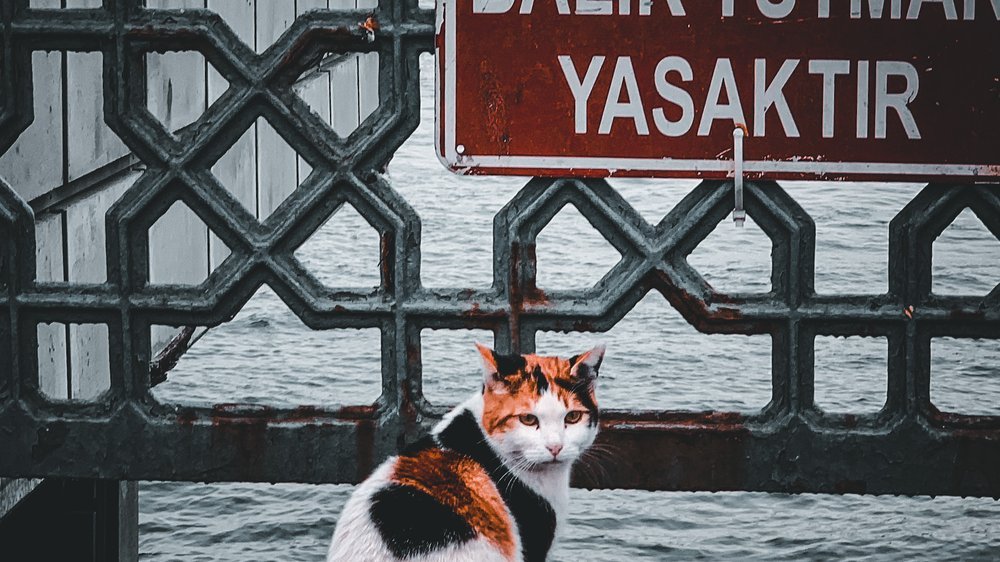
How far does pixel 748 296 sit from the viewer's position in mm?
3660

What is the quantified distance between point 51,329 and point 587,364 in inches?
71.1

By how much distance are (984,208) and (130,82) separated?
78.7 inches

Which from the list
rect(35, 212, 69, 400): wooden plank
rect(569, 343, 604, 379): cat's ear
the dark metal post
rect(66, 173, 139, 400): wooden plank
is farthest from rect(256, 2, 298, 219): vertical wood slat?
rect(569, 343, 604, 379): cat's ear

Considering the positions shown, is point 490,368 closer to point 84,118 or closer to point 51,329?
point 51,329

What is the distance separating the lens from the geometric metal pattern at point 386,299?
11.8 ft

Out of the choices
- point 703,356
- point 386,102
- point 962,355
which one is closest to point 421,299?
point 386,102

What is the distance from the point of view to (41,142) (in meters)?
4.59

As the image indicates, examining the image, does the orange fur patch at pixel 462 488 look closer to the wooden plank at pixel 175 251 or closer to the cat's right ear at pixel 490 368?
the cat's right ear at pixel 490 368

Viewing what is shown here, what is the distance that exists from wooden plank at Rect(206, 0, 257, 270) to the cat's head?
3480mm

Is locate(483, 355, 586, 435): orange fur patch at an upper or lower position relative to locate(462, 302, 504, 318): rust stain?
lower

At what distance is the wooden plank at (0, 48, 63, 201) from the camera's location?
4.35m

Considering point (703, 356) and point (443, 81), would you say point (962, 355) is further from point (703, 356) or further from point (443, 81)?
point (443, 81)

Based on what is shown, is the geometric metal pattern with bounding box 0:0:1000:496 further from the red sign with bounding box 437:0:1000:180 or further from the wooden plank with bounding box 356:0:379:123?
the wooden plank with bounding box 356:0:379:123

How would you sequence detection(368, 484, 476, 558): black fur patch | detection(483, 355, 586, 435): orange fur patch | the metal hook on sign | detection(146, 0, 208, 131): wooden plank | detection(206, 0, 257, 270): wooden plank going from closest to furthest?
detection(368, 484, 476, 558): black fur patch, the metal hook on sign, detection(483, 355, 586, 435): orange fur patch, detection(146, 0, 208, 131): wooden plank, detection(206, 0, 257, 270): wooden plank
